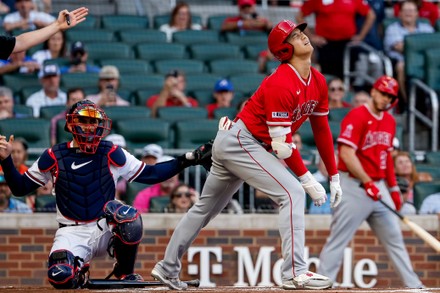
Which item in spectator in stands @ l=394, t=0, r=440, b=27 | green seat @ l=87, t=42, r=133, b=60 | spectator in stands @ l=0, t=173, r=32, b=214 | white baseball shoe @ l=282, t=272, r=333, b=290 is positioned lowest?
white baseball shoe @ l=282, t=272, r=333, b=290

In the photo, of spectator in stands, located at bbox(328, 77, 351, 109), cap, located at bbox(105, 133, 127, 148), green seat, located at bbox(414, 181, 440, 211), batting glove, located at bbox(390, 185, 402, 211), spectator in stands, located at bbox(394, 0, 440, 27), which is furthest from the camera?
spectator in stands, located at bbox(394, 0, 440, 27)

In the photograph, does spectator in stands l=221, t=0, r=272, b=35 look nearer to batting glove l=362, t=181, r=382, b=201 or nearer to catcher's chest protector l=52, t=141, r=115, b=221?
batting glove l=362, t=181, r=382, b=201

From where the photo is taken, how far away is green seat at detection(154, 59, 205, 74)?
43.3 ft

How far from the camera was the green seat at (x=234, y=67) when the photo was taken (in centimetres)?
1334

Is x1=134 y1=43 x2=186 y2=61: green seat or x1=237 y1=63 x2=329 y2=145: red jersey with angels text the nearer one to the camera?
x1=237 y1=63 x2=329 y2=145: red jersey with angels text

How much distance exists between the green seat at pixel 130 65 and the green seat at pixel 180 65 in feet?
0.46

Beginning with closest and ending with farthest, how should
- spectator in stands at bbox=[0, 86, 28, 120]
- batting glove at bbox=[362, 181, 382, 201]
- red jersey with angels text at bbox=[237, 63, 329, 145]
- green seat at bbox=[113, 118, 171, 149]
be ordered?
red jersey with angels text at bbox=[237, 63, 329, 145]
batting glove at bbox=[362, 181, 382, 201]
green seat at bbox=[113, 118, 171, 149]
spectator in stands at bbox=[0, 86, 28, 120]

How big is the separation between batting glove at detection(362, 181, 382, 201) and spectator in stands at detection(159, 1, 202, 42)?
520 centimetres

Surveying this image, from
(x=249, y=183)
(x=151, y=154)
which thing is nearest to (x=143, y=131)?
(x=151, y=154)

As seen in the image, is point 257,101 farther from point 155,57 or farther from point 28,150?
point 155,57

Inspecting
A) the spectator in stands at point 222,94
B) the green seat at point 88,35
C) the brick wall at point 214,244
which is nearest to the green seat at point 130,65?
the green seat at point 88,35

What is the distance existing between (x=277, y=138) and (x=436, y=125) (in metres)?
5.94

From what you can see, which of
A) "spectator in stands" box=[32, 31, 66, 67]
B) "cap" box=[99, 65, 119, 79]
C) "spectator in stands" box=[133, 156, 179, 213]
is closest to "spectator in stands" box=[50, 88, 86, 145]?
"cap" box=[99, 65, 119, 79]

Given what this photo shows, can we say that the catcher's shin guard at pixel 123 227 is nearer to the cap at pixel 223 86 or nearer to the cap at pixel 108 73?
the cap at pixel 108 73
